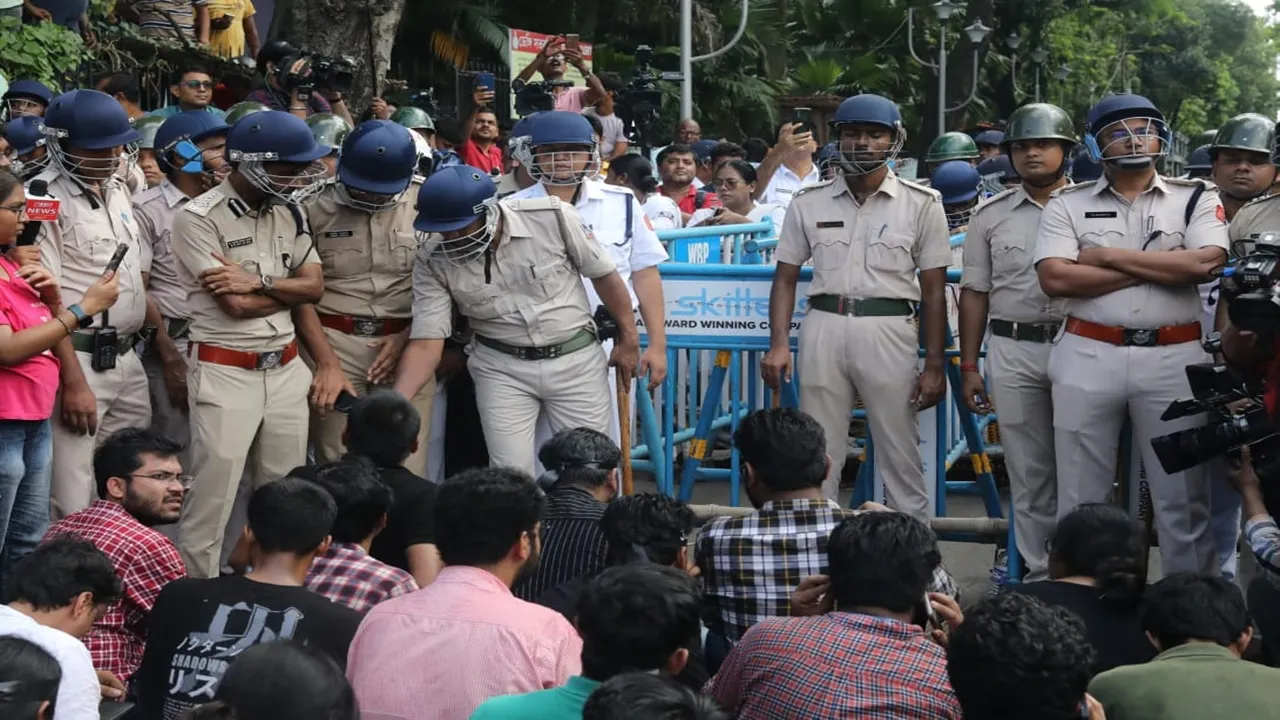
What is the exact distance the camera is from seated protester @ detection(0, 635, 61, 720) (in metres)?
2.95

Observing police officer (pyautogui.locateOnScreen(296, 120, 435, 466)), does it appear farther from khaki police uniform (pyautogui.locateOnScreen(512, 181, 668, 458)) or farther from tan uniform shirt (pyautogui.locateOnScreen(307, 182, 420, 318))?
khaki police uniform (pyautogui.locateOnScreen(512, 181, 668, 458))

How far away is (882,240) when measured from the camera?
6469 mm

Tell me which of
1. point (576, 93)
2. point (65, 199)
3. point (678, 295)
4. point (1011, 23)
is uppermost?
point (1011, 23)

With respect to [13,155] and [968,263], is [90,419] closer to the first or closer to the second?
[13,155]

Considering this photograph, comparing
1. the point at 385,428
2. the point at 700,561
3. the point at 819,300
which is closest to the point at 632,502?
the point at 700,561

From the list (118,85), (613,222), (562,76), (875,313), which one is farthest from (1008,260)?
(562,76)

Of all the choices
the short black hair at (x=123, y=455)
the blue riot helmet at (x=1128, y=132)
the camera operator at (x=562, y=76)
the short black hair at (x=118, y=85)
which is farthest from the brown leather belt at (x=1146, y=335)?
the camera operator at (x=562, y=76)

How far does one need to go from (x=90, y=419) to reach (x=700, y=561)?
8.62ft

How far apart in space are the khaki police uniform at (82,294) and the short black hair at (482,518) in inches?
97.1

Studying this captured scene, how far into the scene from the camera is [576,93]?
41.6ft

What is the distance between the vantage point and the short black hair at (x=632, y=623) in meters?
3.23

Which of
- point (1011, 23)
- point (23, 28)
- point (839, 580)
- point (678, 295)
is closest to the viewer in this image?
point (839, 580)

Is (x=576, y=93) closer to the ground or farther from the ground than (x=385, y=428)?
farther from the ground

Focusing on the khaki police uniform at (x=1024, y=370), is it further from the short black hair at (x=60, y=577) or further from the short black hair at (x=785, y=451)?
the short black hair at (x=60, y=577)
